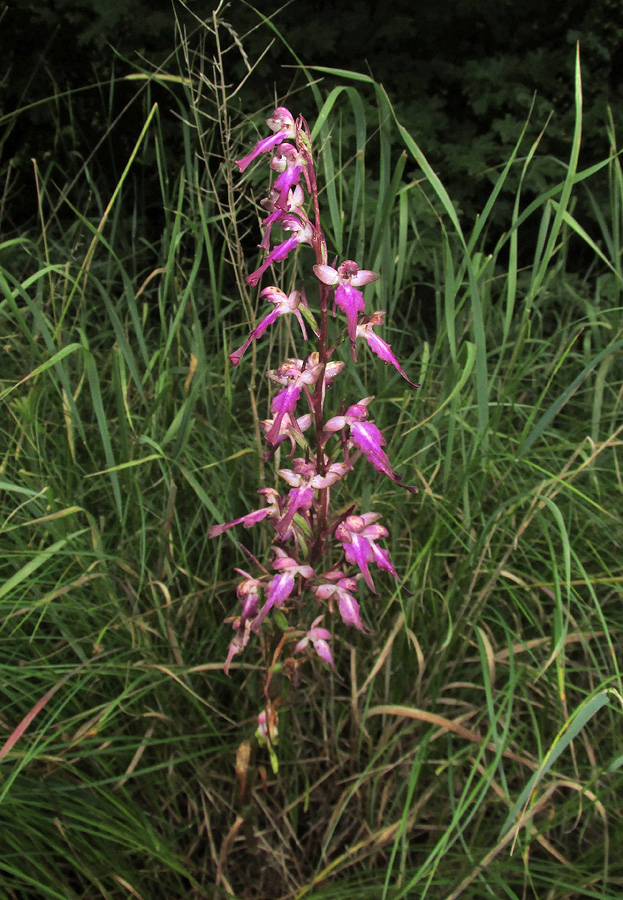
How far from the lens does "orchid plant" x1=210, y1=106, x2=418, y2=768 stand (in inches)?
45.9

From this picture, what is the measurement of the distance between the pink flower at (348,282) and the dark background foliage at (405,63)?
5.59 feet

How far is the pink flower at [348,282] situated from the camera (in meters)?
1.15

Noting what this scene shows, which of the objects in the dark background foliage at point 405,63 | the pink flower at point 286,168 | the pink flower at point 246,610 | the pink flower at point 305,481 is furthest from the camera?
the dark background foliage at point 405,63

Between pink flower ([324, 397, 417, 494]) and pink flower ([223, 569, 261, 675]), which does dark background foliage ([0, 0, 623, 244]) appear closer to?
pink flower ([324, 397, 417, 494])

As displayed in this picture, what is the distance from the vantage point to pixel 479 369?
1586 mm

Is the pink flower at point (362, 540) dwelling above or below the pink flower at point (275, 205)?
below

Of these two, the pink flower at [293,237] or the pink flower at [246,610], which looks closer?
the pink flower at [293,237]

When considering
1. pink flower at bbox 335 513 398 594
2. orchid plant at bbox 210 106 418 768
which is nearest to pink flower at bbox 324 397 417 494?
orchid plant at bbox 210 106 418 768

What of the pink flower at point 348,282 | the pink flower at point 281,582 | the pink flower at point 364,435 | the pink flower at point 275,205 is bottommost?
the pink flower at point 281,582

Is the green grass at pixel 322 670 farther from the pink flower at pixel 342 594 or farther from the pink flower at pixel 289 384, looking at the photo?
the pink flower at pixel 289 384

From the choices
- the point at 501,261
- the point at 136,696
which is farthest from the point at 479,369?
the point at 501,261

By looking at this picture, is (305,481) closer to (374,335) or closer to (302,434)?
(302,434)

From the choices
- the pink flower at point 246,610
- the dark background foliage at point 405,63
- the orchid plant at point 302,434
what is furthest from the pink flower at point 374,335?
the dark background foliage at point 405,63

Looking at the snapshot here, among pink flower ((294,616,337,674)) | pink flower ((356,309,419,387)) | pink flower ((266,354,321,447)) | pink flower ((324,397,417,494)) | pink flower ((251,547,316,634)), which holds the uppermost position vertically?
pink flower ((356,309,419,387))
